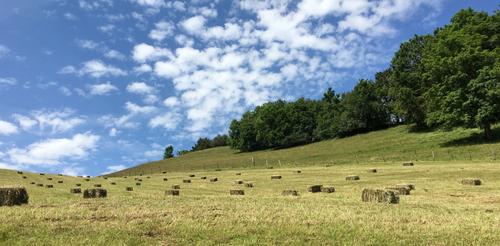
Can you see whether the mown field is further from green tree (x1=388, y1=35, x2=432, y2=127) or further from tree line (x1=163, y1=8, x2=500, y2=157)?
green tree (x1=388, y1=35, x2=432, y2=127)

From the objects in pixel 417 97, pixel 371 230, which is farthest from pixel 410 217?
pixel 417 97

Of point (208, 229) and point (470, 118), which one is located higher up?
point (470, 118)

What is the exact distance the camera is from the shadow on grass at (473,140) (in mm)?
69894

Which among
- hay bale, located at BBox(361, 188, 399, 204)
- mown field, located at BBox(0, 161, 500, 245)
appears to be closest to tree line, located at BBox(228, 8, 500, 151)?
hay bale, located at BBox(361, 188, 399, 204)

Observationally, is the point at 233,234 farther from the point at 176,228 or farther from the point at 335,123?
the point at 335,123

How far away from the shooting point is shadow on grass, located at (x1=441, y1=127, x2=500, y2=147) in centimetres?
6989

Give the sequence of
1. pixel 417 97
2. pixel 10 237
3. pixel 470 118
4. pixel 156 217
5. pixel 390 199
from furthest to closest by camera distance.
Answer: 1. pixel 417 97
2. pixel 470 118
3. pixel 390 199
4. pixel 156 217
5. pixel 10 237

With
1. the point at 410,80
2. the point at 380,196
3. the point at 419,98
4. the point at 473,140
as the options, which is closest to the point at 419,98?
the point at 419,98

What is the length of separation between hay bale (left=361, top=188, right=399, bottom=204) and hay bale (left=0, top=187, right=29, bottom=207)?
45.0 ft

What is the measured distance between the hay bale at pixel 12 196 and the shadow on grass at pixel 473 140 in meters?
66.1

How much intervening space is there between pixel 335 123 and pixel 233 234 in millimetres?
118029

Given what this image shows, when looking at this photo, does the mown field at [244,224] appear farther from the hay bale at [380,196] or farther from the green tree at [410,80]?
the green tree at [410,80]

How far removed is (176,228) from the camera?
43.2ft

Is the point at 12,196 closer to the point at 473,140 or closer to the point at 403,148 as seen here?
the point at 473,140
